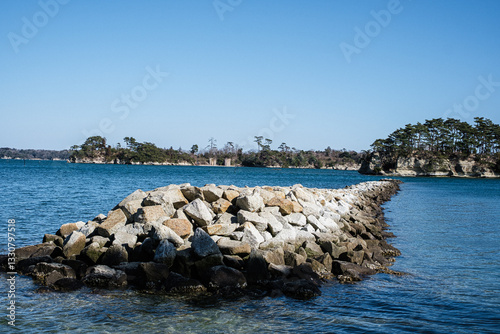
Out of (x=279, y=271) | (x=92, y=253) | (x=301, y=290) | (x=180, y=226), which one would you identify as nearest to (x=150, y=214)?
(x=180, y=226)

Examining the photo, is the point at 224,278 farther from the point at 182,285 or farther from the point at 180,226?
the point at 180,226

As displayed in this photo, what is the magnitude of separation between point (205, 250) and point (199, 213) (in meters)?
1.87

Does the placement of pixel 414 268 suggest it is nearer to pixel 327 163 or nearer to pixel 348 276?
pixel 348 276

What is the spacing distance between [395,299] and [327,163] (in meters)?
194

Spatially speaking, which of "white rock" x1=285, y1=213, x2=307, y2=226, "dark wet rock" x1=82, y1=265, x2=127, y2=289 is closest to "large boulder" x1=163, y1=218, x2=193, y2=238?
"dark wet rock" x1=82, y1=265, x2=127, y2=289

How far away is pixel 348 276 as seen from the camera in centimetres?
893

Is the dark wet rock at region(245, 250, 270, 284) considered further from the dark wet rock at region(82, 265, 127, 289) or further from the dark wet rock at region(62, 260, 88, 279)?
the dark wet rock at region(62, 260, 88, 279)

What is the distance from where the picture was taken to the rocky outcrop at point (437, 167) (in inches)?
3912

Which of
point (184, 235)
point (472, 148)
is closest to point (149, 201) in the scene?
point (184, 235)

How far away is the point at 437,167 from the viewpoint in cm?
10025

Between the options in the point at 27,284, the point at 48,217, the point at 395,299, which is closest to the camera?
the point at 395,299

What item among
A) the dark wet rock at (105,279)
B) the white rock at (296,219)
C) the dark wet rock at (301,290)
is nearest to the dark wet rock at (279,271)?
the dark wet rock at (301,290)

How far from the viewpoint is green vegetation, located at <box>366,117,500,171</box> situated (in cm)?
10344

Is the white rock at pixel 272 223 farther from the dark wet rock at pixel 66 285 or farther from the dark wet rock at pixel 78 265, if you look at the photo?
the dark wet rock at pixel 66 285
